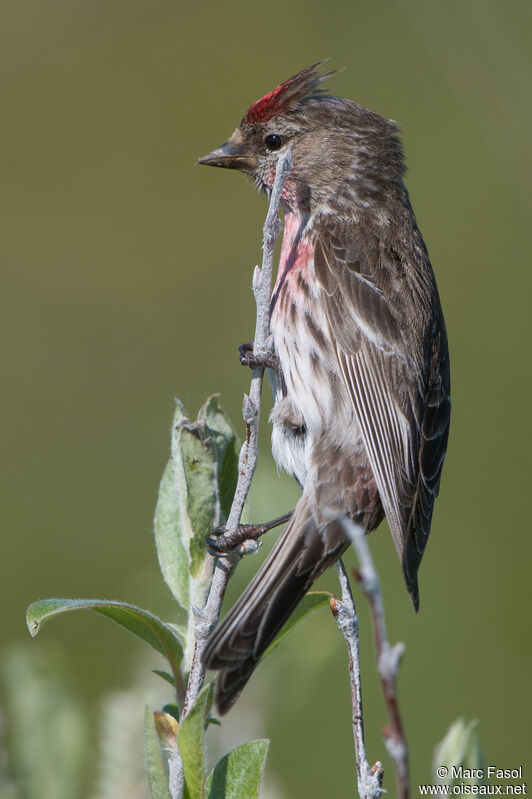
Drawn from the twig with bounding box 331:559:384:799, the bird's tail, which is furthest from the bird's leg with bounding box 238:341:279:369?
the twig with bounding box 331:559:384:799

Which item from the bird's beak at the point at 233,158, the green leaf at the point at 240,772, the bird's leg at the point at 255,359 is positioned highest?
the bird's beak at the point at 233,158

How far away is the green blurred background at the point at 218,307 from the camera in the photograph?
4637 mm

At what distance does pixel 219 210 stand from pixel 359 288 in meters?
5.55

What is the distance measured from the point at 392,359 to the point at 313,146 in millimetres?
993

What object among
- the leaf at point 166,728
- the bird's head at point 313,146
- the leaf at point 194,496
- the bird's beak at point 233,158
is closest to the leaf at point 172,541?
the leaf at point 194,496

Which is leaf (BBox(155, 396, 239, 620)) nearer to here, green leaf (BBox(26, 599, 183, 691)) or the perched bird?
green leaf (BBox(26, 599, 183, 691))

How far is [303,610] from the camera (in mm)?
2180

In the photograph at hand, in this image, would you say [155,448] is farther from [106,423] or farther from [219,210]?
[219,210]

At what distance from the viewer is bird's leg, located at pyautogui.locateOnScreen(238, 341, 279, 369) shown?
2.35 meters

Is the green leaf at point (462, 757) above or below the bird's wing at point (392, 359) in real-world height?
below

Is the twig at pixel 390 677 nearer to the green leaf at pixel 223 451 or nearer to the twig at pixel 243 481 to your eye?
the twig at pixel 243 481

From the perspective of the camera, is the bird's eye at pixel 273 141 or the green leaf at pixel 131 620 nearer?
the green leaf at pixel 131 620

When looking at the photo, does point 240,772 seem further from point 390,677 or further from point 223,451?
point 223,451

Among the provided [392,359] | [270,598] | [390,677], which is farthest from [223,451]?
[392,359]
